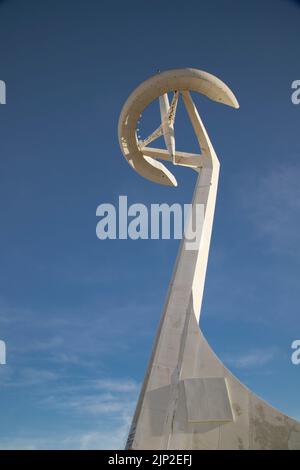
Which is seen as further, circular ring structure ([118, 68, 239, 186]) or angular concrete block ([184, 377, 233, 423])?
circular ring structure ([118, 68, 239, 186])

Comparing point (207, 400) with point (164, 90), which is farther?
point (164, 90)

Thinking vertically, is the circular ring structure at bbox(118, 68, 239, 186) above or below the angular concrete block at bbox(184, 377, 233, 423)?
above

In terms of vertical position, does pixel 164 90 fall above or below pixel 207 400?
above

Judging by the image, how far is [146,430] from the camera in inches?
402

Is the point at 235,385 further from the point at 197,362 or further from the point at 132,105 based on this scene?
the point at 132,105

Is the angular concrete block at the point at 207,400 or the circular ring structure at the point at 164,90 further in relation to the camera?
the circular ring structure at the point at 164,90

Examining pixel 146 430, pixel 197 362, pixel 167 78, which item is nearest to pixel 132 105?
pixel 167 78

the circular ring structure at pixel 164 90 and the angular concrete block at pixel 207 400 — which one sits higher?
the circular ring structure at pixel 164 90
